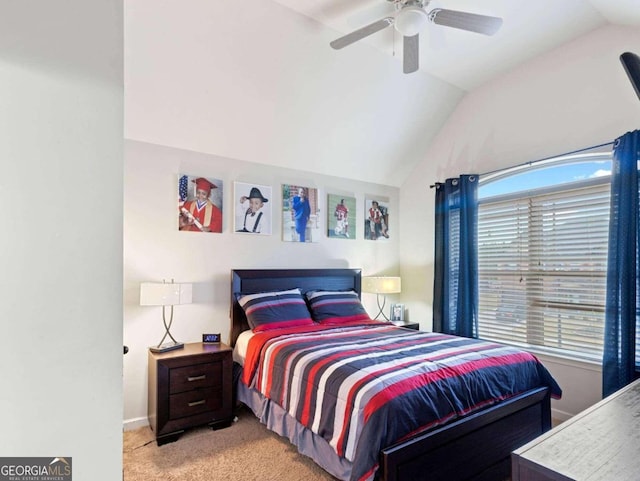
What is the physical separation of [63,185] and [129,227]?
8.59ft

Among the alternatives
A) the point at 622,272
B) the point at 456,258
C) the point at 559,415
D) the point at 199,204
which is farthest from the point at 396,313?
the point at 199,204

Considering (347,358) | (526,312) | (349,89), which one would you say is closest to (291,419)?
(347,358)

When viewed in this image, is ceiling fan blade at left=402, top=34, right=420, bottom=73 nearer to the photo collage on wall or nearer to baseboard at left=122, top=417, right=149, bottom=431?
the photo collage on wall

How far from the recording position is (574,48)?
3.21 m

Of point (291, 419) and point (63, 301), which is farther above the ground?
point (63, 301)

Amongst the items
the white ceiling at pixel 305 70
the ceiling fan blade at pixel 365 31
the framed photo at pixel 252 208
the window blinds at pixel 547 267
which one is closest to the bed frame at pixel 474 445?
the window blinds at pixel 547 267

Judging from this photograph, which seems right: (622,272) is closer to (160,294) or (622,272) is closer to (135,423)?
(160,294)

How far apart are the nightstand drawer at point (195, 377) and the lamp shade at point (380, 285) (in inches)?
76.4

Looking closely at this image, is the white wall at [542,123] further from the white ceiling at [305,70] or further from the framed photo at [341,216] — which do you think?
the framed photo at [341,216]

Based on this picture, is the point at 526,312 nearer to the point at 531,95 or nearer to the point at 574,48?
the point at 531,95

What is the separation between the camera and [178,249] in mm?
3252

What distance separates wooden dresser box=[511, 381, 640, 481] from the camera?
0.92 m

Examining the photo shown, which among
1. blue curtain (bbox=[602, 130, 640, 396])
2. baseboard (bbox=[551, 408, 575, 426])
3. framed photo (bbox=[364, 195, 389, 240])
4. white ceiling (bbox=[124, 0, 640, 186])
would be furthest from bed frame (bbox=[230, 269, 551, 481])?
white ceiling (bbox=[124, 0, 640, 186])

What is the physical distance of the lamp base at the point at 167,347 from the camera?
2.90 meters
